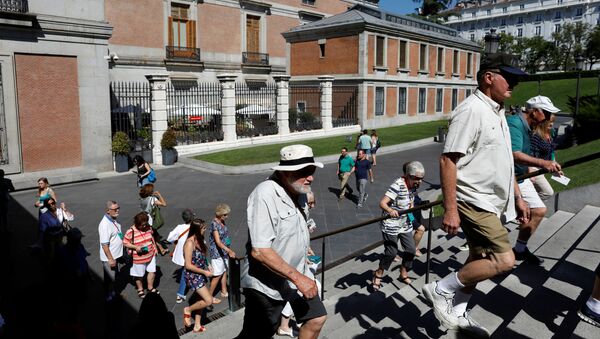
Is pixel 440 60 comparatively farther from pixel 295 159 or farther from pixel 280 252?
pixel 280 252

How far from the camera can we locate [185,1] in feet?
97.2

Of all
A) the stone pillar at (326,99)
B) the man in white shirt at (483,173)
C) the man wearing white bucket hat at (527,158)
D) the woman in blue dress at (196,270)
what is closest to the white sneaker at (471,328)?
the man in white shirt at (483,173)

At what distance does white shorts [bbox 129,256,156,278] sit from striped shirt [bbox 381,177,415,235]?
347cm

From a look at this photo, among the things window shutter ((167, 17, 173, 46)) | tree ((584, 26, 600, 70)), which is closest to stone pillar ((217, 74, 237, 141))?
window shutter ((167, 17, 173, 46))

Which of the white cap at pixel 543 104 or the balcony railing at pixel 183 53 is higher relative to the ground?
the balcony railing at pixel 183 53

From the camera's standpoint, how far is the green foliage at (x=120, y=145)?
17359 millimetres

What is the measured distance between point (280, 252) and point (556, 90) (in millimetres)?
59054

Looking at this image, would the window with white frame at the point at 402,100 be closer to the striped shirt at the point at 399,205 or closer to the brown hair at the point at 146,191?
the brown hair at the point at 146,191

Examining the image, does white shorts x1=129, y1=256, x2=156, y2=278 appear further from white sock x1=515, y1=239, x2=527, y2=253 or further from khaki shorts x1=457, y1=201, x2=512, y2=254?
khaki shorts x1=457, y1=201, x2=512, y2=254

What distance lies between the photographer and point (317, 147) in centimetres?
2159

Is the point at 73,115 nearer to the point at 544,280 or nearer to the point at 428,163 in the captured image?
the point at 428,163

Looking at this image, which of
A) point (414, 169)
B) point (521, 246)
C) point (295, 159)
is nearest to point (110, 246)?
point (414, 169)

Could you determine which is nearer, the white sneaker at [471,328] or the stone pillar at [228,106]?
the white sneaker at [471,328]

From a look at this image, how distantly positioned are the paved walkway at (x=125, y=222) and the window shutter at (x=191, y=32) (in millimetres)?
14861
